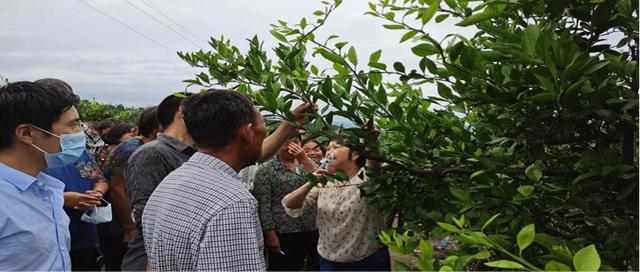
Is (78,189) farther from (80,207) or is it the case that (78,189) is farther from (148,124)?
(148,124)

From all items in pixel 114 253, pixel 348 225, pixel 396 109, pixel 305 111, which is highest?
pixel 396 109

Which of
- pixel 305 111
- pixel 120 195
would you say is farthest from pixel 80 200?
pixel 305 111

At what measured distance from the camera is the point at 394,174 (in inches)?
69.6

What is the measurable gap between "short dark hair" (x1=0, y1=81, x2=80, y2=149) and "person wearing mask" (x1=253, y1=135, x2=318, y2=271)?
Answer: 2445 mm

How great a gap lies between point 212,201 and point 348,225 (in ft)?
5.67

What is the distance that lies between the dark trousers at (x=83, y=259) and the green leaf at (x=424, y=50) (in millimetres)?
3564

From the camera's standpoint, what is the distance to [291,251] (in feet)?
15.5

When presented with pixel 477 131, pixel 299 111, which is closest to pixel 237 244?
pixel 299 111

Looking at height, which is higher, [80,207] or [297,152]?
[297,152]

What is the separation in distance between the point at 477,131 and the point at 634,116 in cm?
48

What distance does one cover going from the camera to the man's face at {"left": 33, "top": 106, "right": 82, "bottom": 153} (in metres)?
2.20

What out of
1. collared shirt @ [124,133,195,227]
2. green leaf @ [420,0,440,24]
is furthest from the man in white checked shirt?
collared shirt @ [124,133,195,227]

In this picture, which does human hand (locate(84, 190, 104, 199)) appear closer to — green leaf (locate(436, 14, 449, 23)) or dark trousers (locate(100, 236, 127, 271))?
dark trousers (locate(100, 236, 127, 271))

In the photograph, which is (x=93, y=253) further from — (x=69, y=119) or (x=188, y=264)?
(x=188, y=264)
